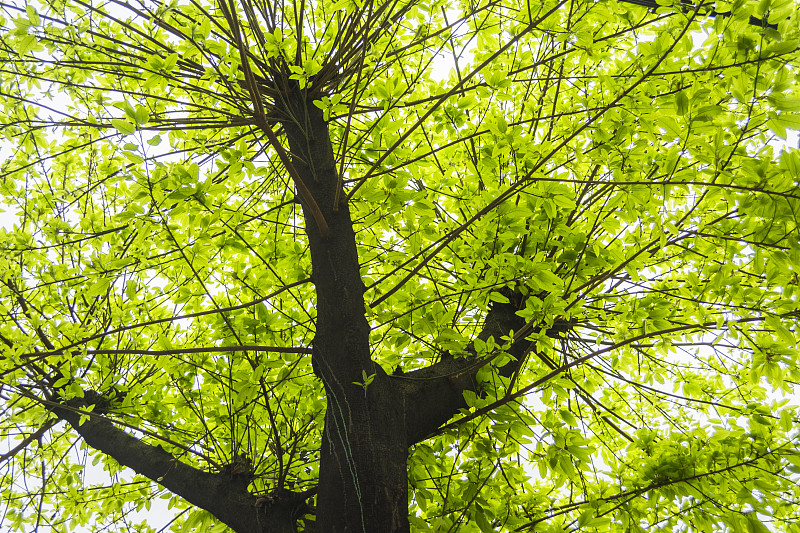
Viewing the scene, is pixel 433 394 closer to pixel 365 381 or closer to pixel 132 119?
pixel 365 381

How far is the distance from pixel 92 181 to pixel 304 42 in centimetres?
225

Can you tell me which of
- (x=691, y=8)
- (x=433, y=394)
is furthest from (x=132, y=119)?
(x=691, y=8)

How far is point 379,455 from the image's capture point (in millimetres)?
2008

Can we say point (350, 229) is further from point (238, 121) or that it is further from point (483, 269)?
point (238, 121)

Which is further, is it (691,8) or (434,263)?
(434,263)

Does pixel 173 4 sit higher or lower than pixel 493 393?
higher

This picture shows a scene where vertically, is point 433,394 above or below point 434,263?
below

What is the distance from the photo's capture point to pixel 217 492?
2354 millimetres

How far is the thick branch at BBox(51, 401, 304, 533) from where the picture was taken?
225cm

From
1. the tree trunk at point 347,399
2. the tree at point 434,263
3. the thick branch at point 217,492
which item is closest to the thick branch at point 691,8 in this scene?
the tree at point 434,263

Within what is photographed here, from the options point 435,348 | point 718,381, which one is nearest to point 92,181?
point 435,348

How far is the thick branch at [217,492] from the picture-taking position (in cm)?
225

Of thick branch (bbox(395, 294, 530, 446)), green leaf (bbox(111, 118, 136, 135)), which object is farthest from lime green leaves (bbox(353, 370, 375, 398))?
green leaf (bbox(111, 118, 136, 135))

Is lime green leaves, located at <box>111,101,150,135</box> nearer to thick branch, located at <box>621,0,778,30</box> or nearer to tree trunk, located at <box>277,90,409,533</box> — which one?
tree trunk, located at <box>277,90,409,533</box>
